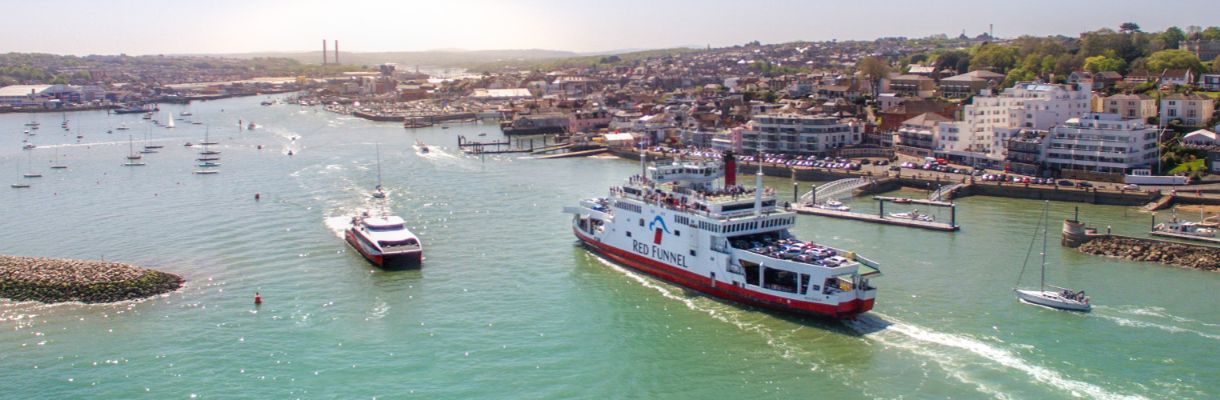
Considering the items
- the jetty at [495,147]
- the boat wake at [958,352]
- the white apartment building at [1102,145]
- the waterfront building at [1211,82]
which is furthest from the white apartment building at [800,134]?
the boat wake at [958,352]

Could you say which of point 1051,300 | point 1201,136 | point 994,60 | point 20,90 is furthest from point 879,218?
point 20,90

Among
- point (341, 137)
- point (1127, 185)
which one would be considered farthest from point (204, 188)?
point (1127, 185)

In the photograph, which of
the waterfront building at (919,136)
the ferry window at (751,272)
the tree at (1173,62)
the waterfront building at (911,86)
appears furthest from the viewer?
the waterfront building at (911,86)

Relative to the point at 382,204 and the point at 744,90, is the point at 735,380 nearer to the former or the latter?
the point at 382,204

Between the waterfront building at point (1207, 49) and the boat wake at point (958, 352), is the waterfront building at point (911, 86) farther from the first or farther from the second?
the boat wake at point (958, 352)

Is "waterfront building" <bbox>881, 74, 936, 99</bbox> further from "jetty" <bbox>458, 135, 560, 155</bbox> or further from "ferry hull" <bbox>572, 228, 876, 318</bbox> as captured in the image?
"ferry hull" <bbox>572, 228, 876, 318</bbox>

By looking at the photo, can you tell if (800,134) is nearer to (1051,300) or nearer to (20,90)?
(1051,300)
